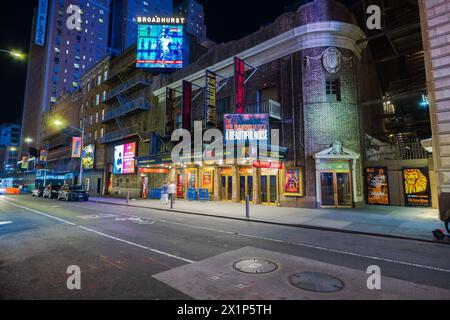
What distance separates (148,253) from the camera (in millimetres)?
6453

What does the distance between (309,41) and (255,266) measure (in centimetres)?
1715

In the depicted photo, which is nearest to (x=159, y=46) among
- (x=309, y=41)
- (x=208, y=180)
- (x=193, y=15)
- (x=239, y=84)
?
(x=239, y=84)

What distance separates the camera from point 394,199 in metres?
17.0

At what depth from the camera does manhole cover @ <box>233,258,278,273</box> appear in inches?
204

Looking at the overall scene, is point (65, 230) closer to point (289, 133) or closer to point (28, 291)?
point (28, 291)

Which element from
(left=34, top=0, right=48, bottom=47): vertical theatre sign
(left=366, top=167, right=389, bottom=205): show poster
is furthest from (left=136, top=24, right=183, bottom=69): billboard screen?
(left=34, top=0, right=48, bottom=47): vertical theatre sign

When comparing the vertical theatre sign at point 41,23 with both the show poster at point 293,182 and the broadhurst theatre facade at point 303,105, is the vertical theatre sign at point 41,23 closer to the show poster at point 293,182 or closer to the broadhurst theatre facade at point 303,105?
the broadhurst theatre facade at point 303,105

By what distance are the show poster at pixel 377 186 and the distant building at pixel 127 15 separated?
4697 inches

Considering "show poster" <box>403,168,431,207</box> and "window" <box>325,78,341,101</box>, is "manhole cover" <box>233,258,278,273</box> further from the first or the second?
"show poster" <box>403,168,431,207</box>

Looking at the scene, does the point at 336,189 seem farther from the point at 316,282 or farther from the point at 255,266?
the point at 316,282

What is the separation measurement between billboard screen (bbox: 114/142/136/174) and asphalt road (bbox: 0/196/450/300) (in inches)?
812

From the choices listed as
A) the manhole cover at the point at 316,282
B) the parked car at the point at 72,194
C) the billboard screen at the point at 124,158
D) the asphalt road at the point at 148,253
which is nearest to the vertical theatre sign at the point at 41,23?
the billboard screen at the point at 124,158
